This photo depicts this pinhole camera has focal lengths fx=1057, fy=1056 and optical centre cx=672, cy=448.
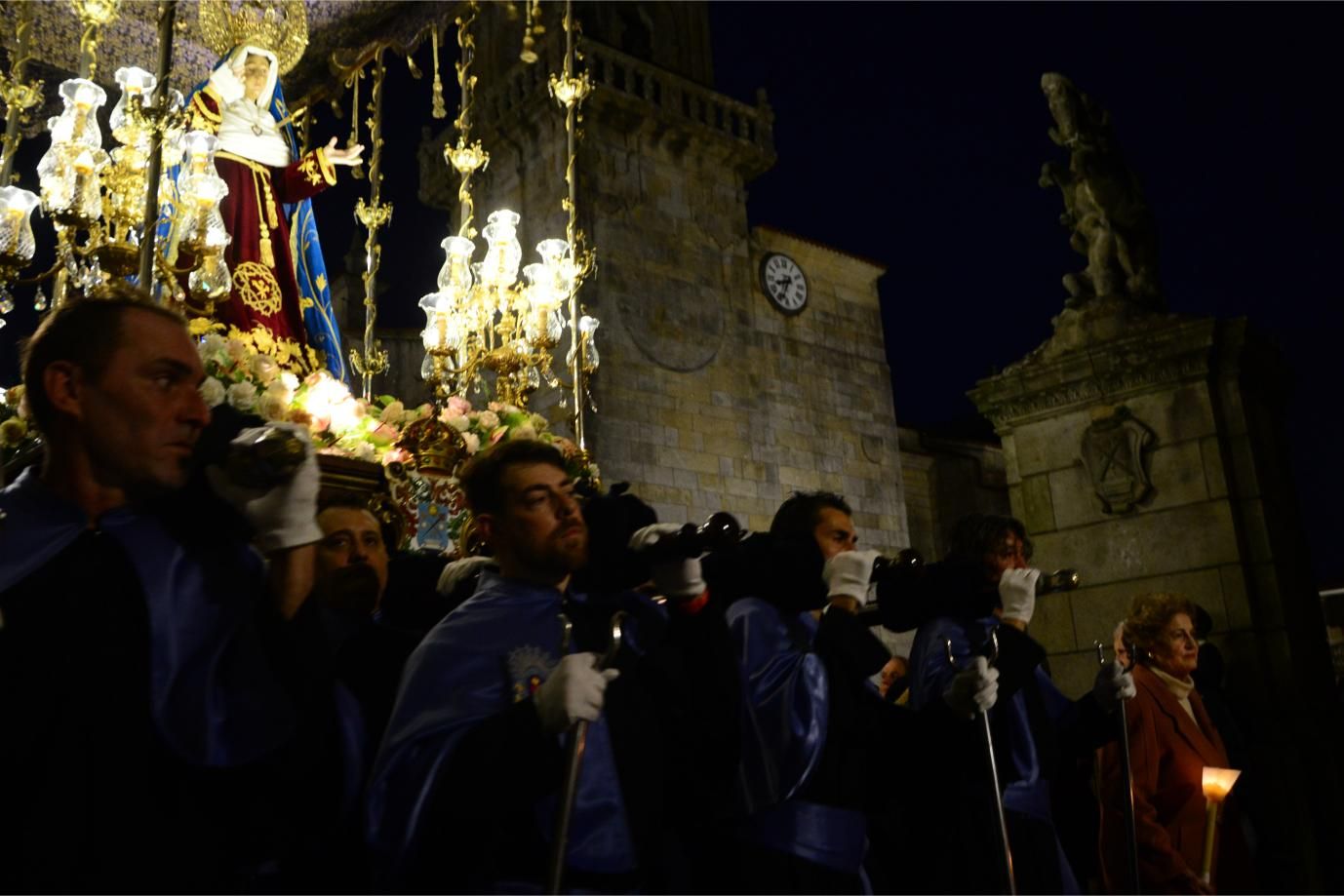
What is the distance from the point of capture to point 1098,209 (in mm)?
7191

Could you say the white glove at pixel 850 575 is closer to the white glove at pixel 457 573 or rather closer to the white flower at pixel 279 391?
the white glove at pixel 457 573

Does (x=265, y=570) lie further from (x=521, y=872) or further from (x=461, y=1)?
(x=461, y=1)

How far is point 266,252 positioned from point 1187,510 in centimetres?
535

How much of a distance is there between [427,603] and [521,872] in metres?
1.16

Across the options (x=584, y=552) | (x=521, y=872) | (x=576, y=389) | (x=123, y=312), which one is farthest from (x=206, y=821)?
(x=576, y=389)

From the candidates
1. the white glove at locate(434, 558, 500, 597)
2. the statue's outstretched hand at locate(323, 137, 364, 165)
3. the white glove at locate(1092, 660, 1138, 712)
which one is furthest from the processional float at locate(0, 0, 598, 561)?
the white glove at locate(1092, 660, 1138, 712)

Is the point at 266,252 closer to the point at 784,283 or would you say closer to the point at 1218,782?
the point at 1218,782

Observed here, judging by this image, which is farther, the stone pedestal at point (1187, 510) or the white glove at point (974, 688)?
the stone pedestal at point (1187, 510)

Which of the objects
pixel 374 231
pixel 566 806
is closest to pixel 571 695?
pixel 566 806

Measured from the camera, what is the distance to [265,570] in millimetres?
1789

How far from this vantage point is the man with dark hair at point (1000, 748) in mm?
3264

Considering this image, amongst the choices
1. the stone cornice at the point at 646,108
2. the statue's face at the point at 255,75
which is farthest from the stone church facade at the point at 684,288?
the statue's face at the point at 255,75

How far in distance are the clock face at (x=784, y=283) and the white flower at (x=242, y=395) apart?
42.0 feet

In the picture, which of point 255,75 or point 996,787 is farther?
point 255,75
